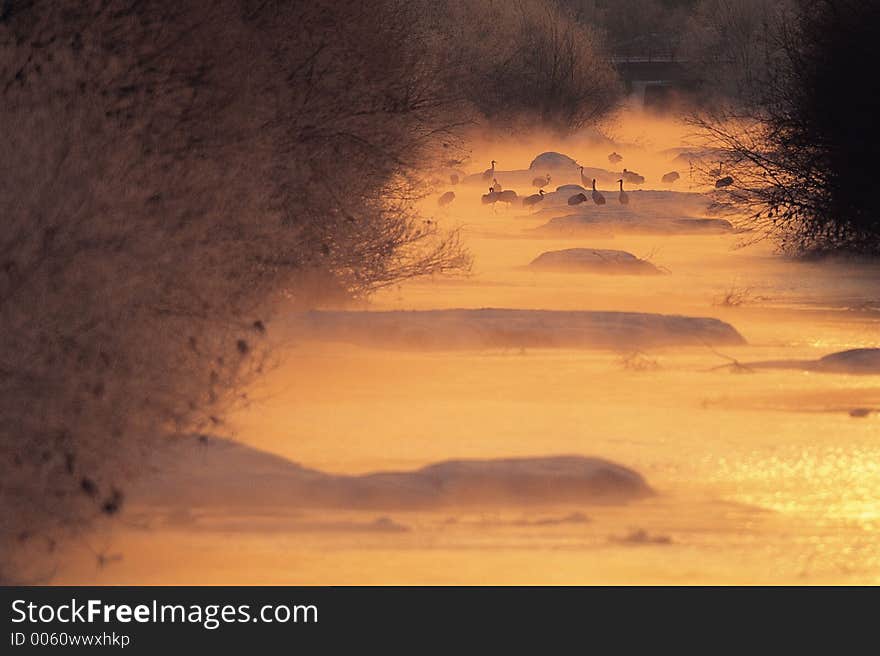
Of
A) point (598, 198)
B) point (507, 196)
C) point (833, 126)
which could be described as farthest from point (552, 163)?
point (833, 126)

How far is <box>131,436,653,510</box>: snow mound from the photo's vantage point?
9117mm

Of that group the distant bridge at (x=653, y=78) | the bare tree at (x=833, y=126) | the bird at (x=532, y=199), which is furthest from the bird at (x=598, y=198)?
the distant bridge at (x=653, y=78)

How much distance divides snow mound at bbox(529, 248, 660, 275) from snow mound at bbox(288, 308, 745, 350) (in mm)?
5558

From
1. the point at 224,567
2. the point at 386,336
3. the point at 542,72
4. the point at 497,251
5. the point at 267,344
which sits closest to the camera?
the point at 224,567

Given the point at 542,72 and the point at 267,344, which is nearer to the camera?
the point at 267,344

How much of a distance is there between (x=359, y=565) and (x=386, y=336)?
7.19 metres

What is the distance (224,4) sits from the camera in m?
14.0

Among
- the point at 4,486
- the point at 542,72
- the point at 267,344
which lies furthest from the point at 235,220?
the point at 542,72

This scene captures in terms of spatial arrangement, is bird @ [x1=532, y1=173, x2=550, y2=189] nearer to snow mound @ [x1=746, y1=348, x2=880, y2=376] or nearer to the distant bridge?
snow mound @ [x1=746, y1=348, x2=880, y2=376]

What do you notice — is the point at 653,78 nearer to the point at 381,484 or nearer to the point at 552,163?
the point at 552,163

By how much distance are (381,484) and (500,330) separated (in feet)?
19.7

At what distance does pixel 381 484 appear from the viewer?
941 cm

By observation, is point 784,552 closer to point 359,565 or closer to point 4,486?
point 359,565
